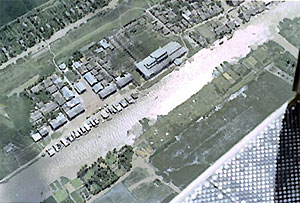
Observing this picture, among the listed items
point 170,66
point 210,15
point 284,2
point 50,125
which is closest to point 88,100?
point 50,125

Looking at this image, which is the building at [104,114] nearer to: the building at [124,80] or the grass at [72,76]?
the building at [124,80]

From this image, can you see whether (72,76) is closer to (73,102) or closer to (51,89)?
(51,89)

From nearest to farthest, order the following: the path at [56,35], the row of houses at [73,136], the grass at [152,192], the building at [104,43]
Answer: the grass at [152,192], the row of houses at [73,136], the path at [56,35], the building at [104,43]

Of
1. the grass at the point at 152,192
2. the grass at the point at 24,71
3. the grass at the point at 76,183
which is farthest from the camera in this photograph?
the grass at the point at 24,71

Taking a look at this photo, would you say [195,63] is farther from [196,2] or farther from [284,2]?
[284,2]

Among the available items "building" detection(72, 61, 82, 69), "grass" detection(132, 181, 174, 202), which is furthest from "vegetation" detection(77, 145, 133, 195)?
"building" detection(72, 61, 82, 69)

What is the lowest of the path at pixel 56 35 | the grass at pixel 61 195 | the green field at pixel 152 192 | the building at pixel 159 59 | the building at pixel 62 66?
the green field at pixel 152 192

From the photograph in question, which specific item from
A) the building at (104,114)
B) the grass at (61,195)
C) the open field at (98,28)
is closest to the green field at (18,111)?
the open field at (98,28)
